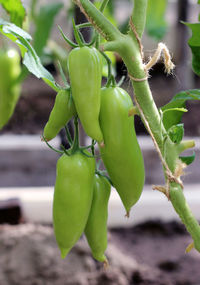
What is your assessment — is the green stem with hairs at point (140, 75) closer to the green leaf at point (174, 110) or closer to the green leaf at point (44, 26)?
the green leaf at point (174, 110)

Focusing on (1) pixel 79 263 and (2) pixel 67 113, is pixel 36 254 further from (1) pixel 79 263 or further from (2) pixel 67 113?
(2) pixel 67 113

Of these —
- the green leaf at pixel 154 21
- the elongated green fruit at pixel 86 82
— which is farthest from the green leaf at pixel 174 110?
the green leaf at pixel 154 21

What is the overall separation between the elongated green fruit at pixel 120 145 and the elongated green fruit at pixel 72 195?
32 millimetres

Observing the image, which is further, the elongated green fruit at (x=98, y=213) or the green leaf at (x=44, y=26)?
the green leaf at (x=44, y=26)

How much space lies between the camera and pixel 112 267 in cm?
107

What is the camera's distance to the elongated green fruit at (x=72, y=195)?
17.9 inches

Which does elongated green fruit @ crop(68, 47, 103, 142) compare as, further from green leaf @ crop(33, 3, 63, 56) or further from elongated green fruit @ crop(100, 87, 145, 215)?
green leaf @ crop(33, 3, 63, 56)

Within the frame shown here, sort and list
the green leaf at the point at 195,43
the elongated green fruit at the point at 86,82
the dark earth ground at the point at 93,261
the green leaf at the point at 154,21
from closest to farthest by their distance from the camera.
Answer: the elongated green fruit at the point at 86,82, the green leaf at the point at 195,43, the dark earth ground at the point at 93,261, the green leaf at the point at 154,21

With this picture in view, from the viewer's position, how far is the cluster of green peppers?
1.32ft

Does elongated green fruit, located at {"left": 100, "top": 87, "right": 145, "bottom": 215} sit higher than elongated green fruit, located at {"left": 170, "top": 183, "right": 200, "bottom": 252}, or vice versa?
elongated green fruit, located at {"left": 100, "top": 87, "right": 145, "bottom": 215}

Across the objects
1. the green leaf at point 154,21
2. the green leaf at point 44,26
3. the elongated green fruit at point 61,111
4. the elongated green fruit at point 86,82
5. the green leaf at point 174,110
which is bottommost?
the green leaf at point 154,21

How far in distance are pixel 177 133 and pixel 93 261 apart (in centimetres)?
68

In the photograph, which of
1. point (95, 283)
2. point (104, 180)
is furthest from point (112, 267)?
point (104, 180)

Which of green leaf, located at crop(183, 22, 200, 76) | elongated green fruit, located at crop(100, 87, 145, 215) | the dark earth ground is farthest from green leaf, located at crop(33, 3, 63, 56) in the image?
elongated green fruit, located at crop(100, 87, 145, 215)
